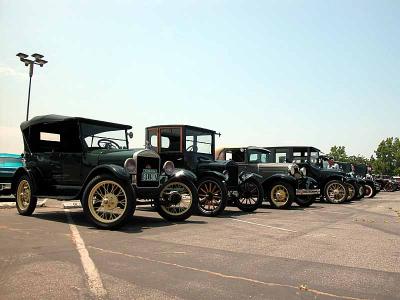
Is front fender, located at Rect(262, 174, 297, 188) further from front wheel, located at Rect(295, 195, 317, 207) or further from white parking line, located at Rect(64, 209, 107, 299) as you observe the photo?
white parking line, located at Rect(64, 209, 107, 299)

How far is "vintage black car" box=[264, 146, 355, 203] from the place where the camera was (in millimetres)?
16875

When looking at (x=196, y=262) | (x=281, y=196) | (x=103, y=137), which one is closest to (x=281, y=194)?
(x=281, y=196)

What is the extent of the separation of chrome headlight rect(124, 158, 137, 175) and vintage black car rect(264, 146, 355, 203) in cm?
938

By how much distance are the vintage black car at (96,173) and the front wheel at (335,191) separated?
376 inches

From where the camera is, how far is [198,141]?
11734 millimetres

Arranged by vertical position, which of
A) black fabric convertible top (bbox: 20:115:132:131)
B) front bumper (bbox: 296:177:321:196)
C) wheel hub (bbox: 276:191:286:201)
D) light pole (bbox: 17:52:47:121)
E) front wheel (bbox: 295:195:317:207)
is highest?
light pole (bbox: 17:52:47:121)

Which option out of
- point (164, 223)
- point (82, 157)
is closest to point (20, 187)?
point (82, 157)

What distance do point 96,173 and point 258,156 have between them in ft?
25.2

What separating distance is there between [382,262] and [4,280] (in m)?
4.16

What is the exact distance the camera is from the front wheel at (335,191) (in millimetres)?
16984

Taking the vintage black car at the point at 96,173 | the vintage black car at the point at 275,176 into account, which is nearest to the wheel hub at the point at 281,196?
the vintage black car at the point at 275,176

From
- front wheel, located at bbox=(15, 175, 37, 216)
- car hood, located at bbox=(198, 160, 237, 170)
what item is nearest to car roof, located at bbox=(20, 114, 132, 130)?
front wheel, located at bbox=(15, 175, 37, 216)

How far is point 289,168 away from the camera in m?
14.3

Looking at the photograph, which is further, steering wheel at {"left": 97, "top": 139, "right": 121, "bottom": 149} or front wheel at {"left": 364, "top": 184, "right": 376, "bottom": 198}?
front wheel at {"left": 364, "top": 184, "right": 376, "bottom": 198}
